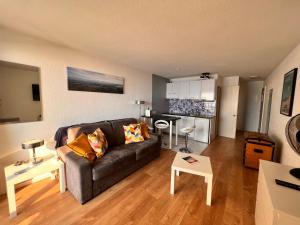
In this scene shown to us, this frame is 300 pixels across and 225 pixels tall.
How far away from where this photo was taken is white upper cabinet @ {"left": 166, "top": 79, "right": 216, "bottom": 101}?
4592 millimetres

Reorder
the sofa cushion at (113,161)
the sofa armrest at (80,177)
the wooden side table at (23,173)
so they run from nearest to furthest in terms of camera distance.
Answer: the wooden side table at (23,173)
the sofa armrest at (80,177)
the sofa cushion at (113,161)

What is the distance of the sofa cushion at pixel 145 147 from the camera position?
2.57m

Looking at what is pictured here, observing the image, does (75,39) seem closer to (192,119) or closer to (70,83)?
(70,83)

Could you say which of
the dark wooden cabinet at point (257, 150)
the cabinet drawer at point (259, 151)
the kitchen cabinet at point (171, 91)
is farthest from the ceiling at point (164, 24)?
the kitchen cabinet at point (171, 91)

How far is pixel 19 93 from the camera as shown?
6.78ft

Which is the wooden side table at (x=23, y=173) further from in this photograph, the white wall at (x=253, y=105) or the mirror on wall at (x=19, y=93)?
the white wall at (x=253, y=105)

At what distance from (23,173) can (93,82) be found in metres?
1.97

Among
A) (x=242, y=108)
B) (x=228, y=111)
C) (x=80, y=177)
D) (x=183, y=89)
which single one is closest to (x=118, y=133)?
(x=80, y=177)

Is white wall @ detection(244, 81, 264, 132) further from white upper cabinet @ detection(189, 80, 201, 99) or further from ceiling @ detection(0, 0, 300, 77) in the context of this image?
ceiling @ detection(0, 0, 300, 77)

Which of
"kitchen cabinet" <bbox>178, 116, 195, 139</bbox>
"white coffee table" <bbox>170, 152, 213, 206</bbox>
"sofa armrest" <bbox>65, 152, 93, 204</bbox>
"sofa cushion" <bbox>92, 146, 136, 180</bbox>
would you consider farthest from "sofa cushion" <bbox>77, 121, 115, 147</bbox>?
"kitchen cabinet" <bbox>178, 116, 195, 139</bbox>

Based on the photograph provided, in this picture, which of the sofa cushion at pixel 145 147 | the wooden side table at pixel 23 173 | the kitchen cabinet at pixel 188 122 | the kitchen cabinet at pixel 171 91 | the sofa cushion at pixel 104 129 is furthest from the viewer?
the kitchen cabinet at pixel 171 91

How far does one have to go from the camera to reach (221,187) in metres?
2.18

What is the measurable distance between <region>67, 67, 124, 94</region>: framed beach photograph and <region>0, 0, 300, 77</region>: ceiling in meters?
0.51

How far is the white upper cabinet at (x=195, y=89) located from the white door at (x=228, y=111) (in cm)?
108
